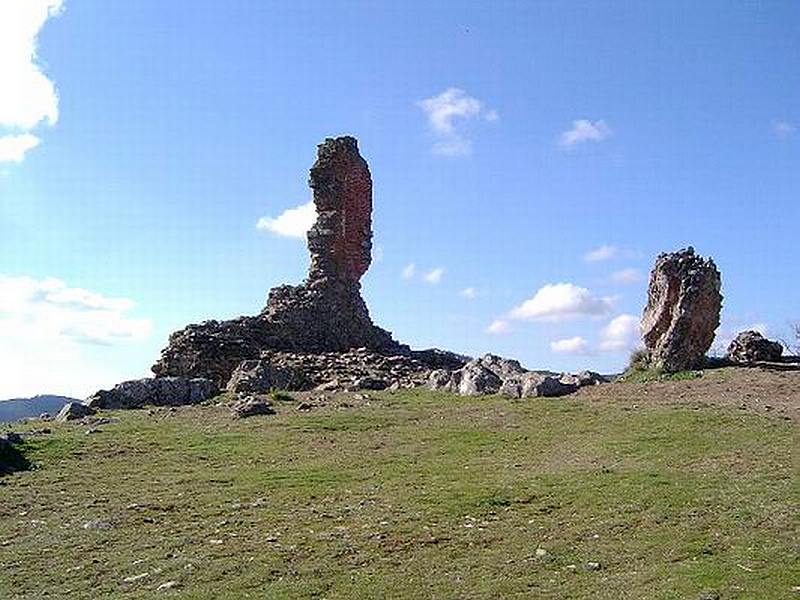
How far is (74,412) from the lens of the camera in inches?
1101

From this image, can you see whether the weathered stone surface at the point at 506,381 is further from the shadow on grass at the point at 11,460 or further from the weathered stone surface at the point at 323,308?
the shadow on grass at the point at 11,460

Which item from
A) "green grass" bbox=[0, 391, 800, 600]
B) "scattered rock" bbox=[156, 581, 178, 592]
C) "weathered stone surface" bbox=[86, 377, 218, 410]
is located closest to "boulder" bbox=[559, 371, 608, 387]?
"green grass" bbox=[0, 391, 800, 600]

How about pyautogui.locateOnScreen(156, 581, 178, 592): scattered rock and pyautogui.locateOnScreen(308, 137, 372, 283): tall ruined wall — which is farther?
pyautogui.locateOnScreen(308, 137, 372, 283): tall ruined wall

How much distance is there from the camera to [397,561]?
11.4 metres

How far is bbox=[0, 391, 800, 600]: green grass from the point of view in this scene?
10688 millimetres

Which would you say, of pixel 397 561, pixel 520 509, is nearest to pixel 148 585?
pixel 397 561

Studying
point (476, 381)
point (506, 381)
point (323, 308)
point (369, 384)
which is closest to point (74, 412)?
point (369, 384)

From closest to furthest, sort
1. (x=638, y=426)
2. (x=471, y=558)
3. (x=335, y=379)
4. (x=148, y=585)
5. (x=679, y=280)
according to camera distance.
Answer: (x=148, y=585) → (x=471, y=558) → (x=638, y=426) → (x=679, y=280) → (x=335, y=379)

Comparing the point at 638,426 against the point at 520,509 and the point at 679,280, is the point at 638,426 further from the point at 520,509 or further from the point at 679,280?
the point at 679,280

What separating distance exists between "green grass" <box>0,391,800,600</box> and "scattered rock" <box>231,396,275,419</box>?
2946 millimetres

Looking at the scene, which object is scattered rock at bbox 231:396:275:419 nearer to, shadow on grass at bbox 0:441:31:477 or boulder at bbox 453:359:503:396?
boulder at bbox 453:359:503:396

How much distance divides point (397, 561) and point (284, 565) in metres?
1.39

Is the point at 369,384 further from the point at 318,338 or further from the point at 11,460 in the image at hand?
the point at 11,460

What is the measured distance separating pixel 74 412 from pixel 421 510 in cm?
1734
